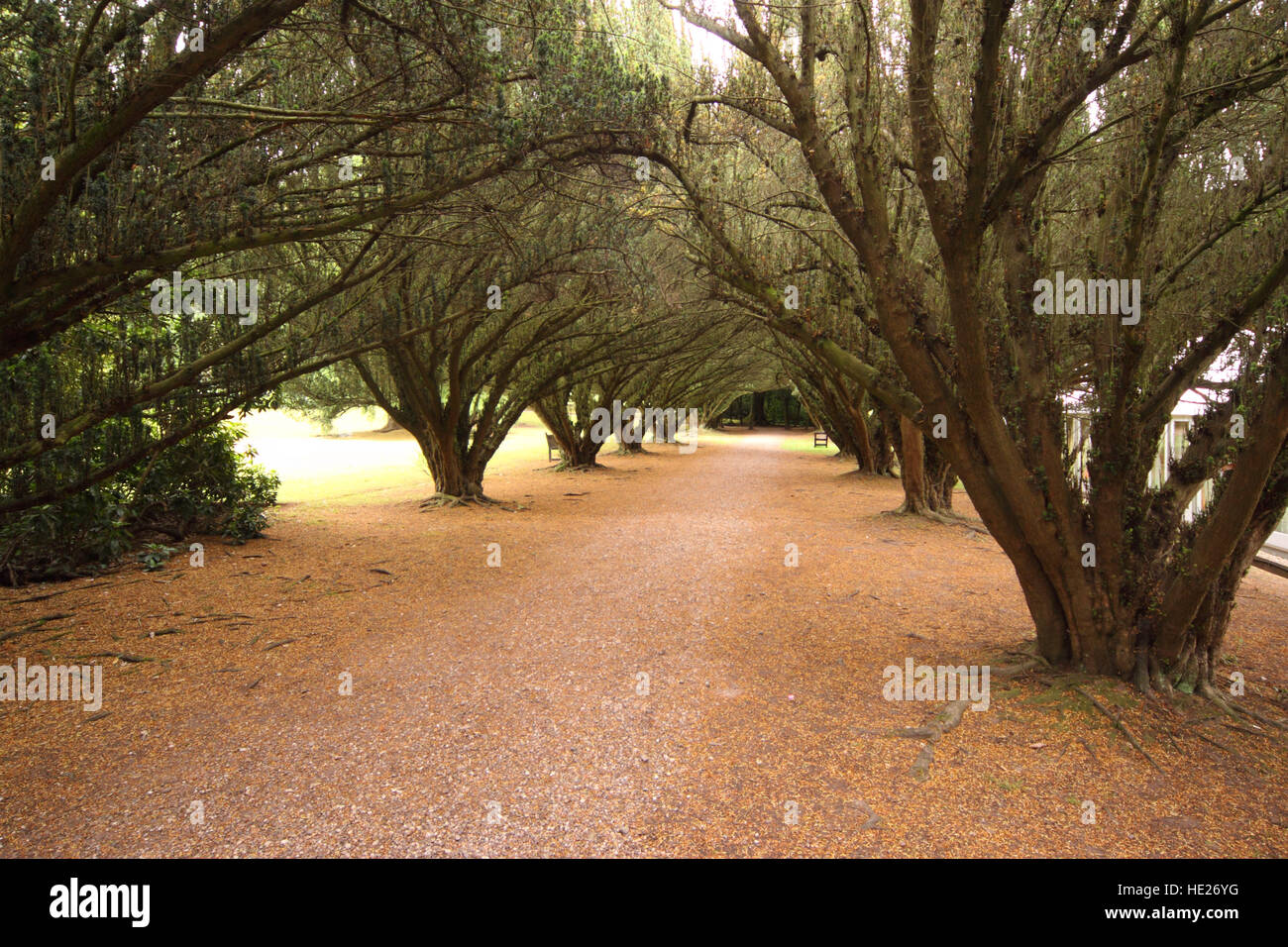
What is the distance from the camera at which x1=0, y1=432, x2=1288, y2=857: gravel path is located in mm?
2943

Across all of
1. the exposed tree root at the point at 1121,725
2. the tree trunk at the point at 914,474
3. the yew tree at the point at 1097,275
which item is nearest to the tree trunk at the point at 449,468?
the tree trunk at the point at 914,474

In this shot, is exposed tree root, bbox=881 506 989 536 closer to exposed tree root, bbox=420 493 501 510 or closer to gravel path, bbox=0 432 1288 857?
gravel path, bbox=0 432 1288 857

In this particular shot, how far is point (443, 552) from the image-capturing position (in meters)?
9.09

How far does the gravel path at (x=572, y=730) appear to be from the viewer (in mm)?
2943

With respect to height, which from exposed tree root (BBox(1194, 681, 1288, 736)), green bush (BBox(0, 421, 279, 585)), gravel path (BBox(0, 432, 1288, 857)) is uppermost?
green bush (BBox(0, 421, 279, 585))

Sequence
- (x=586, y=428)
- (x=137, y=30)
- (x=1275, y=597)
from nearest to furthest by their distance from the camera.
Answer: (x=137, y=30) < (x=1275, y=597) < (x=586, y=428)

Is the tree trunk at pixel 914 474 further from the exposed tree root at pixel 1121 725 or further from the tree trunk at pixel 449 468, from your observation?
the exposed tree root at pixel 1121 725

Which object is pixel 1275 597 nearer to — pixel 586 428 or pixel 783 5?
pixel 783 5

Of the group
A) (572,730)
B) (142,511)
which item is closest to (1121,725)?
(572,730)

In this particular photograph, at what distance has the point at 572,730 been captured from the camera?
12.9 feet

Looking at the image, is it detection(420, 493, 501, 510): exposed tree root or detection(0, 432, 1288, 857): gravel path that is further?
detection(420, 493, 501, 510): exposed tree root

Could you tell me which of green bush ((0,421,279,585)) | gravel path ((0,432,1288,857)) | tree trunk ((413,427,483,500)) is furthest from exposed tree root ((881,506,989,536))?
green bush ((0,421,279,585))

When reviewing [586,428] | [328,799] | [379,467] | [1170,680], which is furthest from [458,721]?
[379,467]

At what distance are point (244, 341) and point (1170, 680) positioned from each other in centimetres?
745
